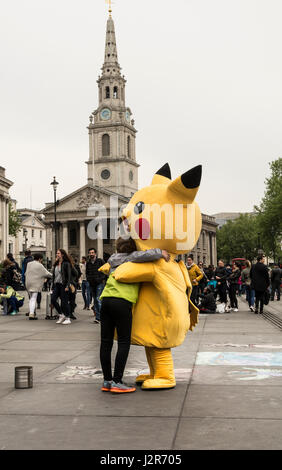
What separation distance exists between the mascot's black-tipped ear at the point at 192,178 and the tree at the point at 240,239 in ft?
374

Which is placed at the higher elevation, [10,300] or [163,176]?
[163,176]

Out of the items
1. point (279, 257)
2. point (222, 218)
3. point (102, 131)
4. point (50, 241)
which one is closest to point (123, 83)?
point (102, 131)

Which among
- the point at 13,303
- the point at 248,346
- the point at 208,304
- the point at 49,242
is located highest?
the point at 49,242

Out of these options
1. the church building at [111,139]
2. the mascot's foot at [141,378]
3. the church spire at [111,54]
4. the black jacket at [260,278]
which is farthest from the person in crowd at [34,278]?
the church spire at [111,54]

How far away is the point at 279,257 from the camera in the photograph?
76.5 m

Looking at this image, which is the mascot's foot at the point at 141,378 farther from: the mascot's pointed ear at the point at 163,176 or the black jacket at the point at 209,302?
the black jacket at the point at 209,302

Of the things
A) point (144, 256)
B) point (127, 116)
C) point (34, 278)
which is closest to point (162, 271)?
point (144, 256)

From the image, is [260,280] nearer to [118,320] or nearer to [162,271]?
[162,271]

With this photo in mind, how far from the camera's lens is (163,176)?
702 centimetres

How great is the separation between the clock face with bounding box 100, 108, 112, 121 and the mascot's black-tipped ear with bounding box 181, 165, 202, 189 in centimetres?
9493

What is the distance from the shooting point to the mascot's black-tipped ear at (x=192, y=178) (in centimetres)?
600

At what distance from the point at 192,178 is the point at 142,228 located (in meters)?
0.75

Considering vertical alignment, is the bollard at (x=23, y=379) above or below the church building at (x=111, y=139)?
below

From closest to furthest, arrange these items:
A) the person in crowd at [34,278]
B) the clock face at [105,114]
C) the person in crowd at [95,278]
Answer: the person in crowd at [95,278] → the person in crowd at [34,278] → the clock face at [105,114]
